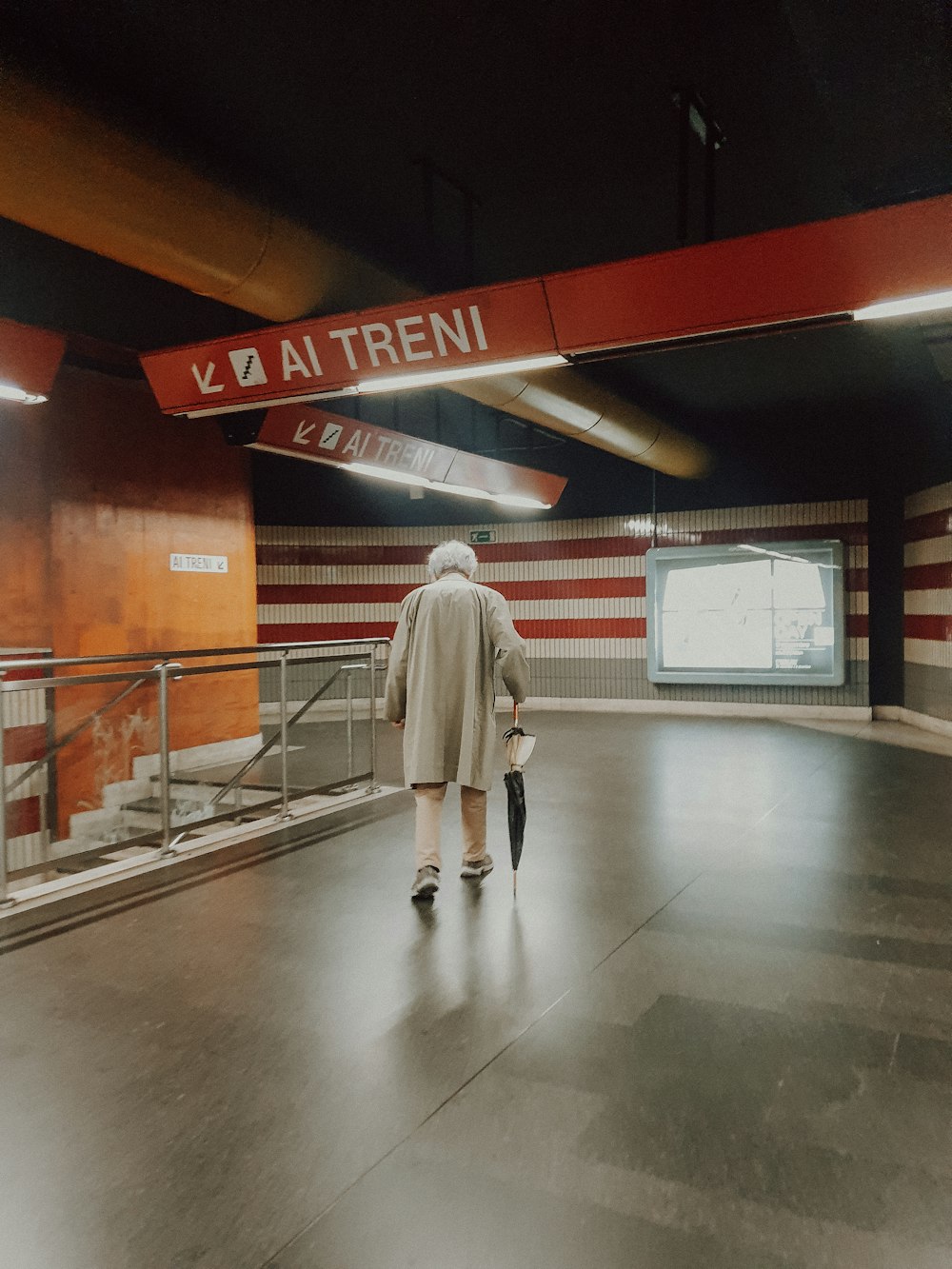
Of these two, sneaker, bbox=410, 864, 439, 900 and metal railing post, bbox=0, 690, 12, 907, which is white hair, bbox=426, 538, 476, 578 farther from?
metal railing post, bbox=0, 690, 12, 907

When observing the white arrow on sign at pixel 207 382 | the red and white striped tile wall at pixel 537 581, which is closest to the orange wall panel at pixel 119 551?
the white arrow on sign at pixel 207 382

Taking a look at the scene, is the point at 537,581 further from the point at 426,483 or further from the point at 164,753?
the point at 164,753

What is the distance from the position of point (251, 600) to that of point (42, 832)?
2.76 meters

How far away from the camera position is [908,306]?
9.70ft

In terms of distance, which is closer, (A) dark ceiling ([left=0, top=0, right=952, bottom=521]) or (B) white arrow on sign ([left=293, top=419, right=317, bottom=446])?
(A) dark ceiling ([left=0, top=0, right=952, bottom=521])

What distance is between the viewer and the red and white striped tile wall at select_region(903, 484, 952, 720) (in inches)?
309

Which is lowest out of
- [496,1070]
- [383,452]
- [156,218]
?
[496,1070]

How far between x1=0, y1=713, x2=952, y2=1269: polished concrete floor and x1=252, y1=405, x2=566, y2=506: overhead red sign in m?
2.95

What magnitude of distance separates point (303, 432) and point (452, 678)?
277 centimetres

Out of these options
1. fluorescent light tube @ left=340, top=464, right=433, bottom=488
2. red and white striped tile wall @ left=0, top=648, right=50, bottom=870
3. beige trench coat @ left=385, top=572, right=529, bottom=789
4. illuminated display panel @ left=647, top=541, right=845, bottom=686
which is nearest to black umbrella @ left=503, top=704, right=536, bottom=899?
beige trench coat @ left=385, top=572, right=529, bottom=789

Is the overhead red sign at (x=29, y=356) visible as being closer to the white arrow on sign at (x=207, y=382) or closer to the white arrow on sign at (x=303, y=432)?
the white arrow on sign at (x=207, y=382)

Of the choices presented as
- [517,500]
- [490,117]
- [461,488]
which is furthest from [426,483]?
[490,117]

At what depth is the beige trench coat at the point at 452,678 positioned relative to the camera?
364 centimetres

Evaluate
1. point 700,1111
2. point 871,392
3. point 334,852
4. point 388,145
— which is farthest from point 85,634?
point 871,392
